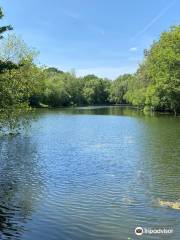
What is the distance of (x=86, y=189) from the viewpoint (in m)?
21.9

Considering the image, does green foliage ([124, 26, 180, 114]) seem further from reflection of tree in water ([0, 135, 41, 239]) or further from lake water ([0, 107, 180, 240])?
reflection of tree in water ([0, 135, 41, 239])

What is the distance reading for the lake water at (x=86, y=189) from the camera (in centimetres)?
1588

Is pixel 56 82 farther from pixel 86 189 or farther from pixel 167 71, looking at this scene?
pixel 86 189

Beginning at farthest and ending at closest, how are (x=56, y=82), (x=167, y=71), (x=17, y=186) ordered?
(x=56, y=82) → (x=167, y=71) → (x=17, y=186)

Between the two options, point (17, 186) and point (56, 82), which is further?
point (56, 82)

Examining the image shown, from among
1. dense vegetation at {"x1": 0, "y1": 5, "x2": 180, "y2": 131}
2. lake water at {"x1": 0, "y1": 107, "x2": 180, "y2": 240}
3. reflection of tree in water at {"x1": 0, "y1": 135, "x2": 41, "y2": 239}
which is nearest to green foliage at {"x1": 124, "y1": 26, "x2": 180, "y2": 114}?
dense vegetation at {"x1": 0, "y1": 5, "x2": 180, "y2": 131}

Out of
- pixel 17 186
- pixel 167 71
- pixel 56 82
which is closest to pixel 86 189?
pixel 17 186

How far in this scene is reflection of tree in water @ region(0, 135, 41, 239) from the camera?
16266mm

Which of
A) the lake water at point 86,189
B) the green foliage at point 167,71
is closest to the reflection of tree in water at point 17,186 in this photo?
the lake water at point 86,189

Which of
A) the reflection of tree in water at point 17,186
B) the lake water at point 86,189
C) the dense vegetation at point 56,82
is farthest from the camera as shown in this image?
the dense vegetation at point 56,82

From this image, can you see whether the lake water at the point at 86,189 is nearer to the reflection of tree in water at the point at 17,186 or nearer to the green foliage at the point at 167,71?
the reflection of tree in water at the point at 17,186

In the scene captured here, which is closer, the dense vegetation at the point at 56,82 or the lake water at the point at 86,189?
the lake water at the point at 86,189

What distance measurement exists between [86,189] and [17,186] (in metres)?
3.84

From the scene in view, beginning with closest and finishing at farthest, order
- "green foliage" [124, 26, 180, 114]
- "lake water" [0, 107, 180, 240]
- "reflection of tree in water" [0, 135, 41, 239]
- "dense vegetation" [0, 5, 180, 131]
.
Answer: "lake water" [0, 107, 180, 240]
"reflection of tree in water" [0, 135, 41, 239]
"dense vegetation" [0, 5, 180, 131]
"green foliage" [124, 26, 180, 114]
